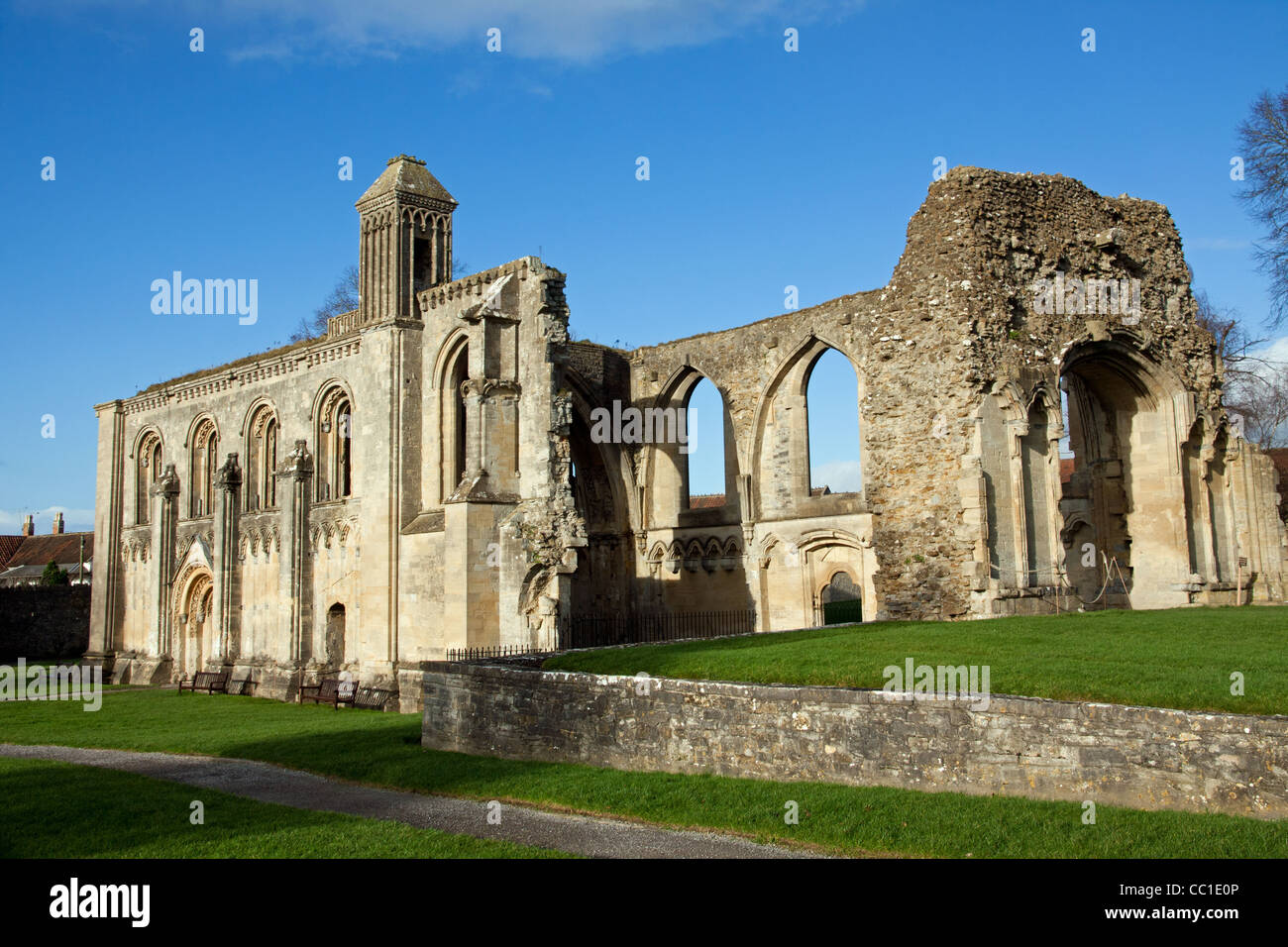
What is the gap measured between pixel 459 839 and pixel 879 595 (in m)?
11.0

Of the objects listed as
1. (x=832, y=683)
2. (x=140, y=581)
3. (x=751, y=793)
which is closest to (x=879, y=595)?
(x=832, y=683)

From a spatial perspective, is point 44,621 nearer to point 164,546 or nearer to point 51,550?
point 164,546

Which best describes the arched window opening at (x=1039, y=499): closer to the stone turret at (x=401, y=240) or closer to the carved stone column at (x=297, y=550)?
the stone turret at (x=401, y=240)

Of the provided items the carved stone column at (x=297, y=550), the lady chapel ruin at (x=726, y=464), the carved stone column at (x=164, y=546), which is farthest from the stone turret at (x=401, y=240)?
the carved stone column at (x=164, y=546)

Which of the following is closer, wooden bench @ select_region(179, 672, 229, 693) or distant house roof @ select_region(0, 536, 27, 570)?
wooden bench @ select_region(179, 672, 229, 693)

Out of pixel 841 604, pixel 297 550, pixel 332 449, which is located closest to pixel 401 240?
pixel 332 449

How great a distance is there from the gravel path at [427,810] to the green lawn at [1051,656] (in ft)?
8.25

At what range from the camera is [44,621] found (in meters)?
36.9

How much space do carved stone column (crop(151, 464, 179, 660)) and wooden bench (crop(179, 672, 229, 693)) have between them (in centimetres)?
313

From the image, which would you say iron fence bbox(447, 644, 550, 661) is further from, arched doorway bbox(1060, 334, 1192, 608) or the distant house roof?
the distant house roof

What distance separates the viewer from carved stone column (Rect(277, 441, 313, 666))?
2491cm

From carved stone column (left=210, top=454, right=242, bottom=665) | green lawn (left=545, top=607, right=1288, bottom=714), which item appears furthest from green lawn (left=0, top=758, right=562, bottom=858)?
carved stone column (left=210, top=454, right=242, bottom=665)
